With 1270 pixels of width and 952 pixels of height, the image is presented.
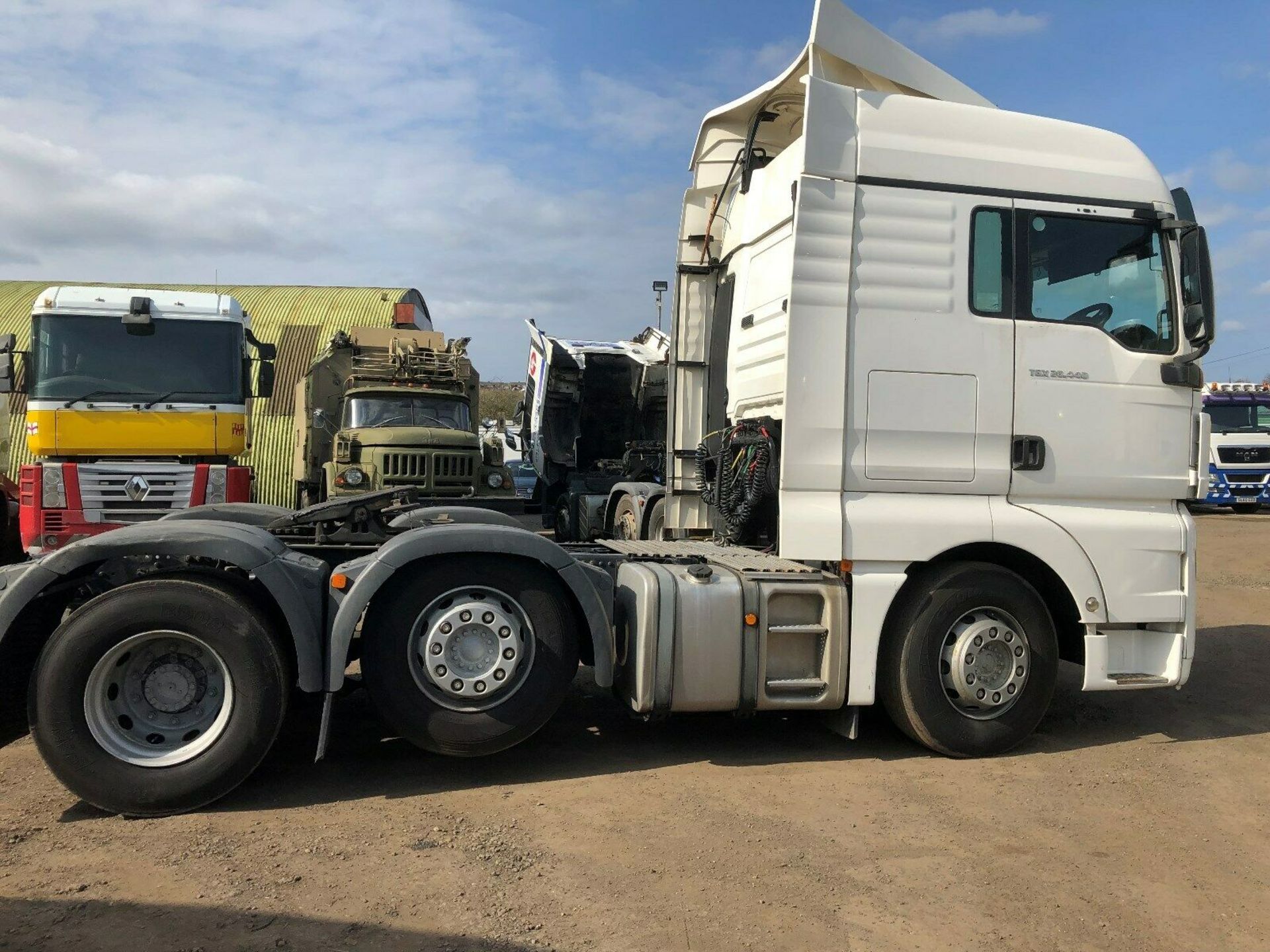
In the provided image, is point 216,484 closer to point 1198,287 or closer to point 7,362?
point 7,362

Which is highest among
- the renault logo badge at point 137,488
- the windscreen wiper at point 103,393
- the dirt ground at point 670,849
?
the windscreen wiper at point 103,393

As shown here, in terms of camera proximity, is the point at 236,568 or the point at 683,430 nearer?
the point at 236,568

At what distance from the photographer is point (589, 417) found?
17516mm

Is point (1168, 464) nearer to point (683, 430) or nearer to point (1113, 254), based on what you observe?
point (1113, 254)

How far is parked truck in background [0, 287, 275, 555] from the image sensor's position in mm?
9555

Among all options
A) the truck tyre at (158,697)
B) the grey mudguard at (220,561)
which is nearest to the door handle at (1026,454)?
the grey mudguard at (220,561)

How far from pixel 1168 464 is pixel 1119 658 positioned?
1.16m

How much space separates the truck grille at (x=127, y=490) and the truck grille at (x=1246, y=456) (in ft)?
71.3

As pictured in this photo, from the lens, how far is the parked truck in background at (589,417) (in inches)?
634

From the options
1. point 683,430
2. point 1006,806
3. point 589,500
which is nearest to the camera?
point 1006,806

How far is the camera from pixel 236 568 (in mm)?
4852

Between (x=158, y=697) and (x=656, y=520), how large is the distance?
4768mm

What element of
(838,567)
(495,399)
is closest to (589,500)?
(838,567)

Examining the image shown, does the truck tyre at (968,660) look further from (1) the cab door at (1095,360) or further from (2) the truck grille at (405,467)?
(2) the truck grille at (405,467)
